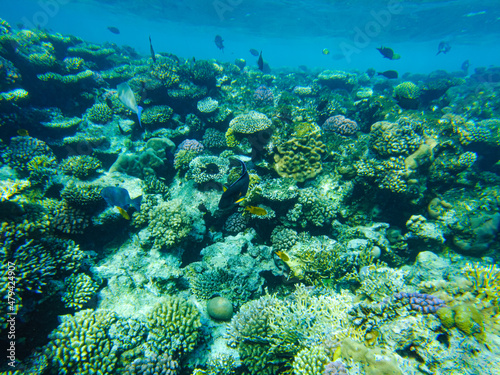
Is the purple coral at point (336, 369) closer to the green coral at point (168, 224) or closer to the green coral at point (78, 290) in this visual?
the green coral at point (168, 224)

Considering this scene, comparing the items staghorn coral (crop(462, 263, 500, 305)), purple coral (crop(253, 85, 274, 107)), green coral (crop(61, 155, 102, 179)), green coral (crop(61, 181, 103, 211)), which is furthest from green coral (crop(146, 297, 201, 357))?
purple coral (crop(253, 85, 274, 107))

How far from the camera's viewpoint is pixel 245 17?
40438 millimetres

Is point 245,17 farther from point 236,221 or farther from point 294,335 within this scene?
point 294,335

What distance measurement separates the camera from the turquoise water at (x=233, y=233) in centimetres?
308

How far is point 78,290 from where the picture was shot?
13.1 feet

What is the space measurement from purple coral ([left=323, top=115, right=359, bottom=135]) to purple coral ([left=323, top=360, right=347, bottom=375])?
747 cm

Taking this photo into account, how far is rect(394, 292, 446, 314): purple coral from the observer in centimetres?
300

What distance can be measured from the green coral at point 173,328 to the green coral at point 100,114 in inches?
325

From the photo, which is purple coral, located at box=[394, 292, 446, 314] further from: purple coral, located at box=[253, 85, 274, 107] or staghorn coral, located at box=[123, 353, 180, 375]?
purple coral, located at box=[253, 85, 274, 107]

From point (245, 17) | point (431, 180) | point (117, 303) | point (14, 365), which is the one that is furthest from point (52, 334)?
point (245, 17)

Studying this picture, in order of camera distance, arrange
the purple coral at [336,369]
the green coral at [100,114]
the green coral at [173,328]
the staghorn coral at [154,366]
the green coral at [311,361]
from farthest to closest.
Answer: the green coral at [100,114]
the green coral at [173,328]
the staghorn coral at [154,366]
the green coral at [311,361]
the purple coral at [336,369]

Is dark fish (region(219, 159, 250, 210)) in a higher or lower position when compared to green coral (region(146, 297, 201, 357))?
higher

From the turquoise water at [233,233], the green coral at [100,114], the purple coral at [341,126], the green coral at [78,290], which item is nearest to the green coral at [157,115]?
the turquoise water at [233,233]

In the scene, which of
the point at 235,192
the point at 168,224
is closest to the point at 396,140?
the point at 235,192
